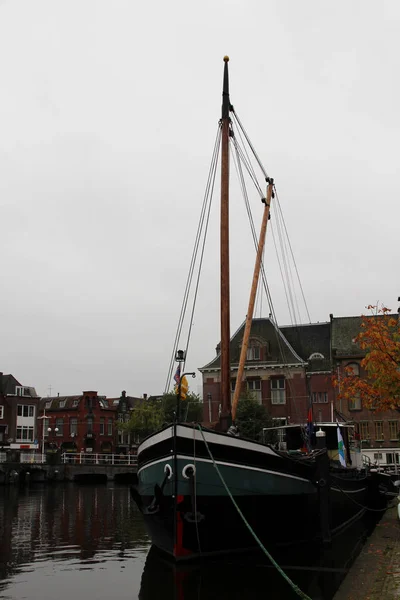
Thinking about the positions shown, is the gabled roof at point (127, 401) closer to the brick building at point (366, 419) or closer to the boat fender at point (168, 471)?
the brick building at point (366, 419)

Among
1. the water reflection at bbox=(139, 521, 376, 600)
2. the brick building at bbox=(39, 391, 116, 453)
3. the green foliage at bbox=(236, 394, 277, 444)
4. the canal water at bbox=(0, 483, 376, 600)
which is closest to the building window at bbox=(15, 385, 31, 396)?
the brick building at bbox=(39, 391, 116, 453)

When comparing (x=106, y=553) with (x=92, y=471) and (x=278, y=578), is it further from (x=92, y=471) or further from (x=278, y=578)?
(x=92, y=471)

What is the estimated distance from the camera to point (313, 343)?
201 feet

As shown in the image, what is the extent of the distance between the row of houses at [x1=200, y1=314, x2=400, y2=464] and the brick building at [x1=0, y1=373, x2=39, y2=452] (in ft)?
85.3

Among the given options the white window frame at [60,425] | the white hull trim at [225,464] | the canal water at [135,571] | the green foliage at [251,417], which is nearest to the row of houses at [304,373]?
the green foliage at [251,417]

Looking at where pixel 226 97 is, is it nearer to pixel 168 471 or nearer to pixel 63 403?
pixel 168 471

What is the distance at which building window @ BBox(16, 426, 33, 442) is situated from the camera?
240ft

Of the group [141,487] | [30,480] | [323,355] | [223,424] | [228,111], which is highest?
[228,111]

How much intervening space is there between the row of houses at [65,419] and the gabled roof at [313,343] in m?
34.1

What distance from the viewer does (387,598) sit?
9.08 metres

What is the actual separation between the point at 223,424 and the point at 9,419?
62056 mm

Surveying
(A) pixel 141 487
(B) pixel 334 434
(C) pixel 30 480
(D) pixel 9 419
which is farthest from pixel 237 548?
(D) pixel 9 419

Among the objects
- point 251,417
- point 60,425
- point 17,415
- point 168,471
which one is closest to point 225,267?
point 168,471

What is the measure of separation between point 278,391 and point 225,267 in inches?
1664
